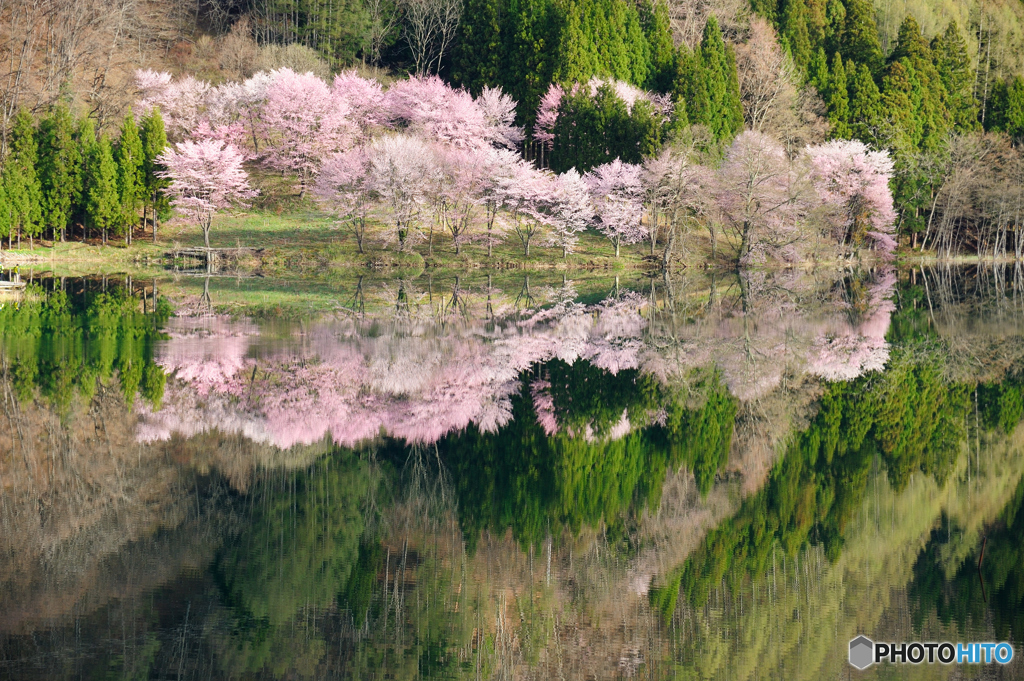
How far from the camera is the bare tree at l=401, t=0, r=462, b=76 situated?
6078cm

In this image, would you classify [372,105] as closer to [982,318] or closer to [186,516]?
[982,318]

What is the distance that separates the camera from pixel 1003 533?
8250 mm

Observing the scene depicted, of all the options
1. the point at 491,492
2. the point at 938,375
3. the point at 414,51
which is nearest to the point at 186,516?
the point at 491,492

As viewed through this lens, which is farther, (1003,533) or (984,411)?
(984,411)

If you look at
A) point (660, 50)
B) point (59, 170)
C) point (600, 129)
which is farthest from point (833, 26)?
point (59, 170)

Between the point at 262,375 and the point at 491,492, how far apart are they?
6913 mm

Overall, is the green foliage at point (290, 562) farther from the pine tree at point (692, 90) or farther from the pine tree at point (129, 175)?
the pine tree at point (692, 90)

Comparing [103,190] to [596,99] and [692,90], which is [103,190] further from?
[692,90]

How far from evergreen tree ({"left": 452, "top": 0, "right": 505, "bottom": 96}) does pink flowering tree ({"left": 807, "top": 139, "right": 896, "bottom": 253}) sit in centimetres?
1838

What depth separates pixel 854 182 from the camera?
47.6 metres

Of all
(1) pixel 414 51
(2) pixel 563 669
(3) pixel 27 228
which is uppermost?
(1) pixel 414 51

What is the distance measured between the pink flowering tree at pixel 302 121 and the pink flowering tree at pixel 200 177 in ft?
22.5

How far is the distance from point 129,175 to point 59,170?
8.95ft

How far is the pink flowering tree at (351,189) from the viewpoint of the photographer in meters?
41.8
